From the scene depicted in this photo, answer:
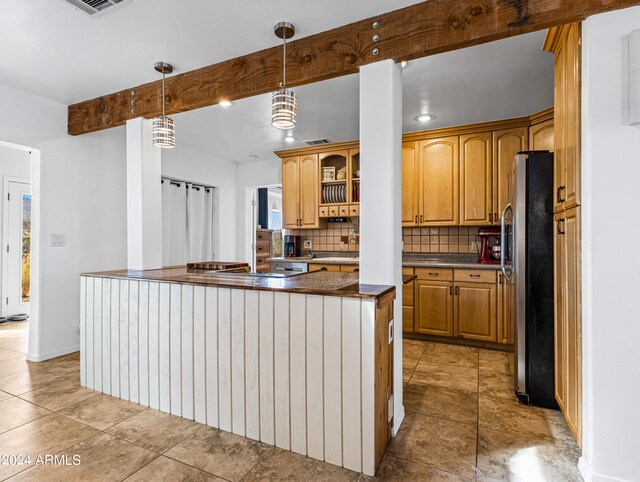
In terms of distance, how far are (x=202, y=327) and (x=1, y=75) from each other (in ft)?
9.02

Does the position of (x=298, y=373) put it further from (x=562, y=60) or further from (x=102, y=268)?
(x=102, y=268)

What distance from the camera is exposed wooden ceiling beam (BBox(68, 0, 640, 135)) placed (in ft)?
5.70

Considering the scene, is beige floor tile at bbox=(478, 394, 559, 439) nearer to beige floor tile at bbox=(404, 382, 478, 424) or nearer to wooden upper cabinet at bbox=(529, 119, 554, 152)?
beige floor tile at bbox=(404, 382, 478, 424)

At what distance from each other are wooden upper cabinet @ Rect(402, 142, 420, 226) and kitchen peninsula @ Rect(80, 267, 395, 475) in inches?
85.1

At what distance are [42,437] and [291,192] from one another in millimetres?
3665

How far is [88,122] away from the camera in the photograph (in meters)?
3.35

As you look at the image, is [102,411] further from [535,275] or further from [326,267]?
[535,275]

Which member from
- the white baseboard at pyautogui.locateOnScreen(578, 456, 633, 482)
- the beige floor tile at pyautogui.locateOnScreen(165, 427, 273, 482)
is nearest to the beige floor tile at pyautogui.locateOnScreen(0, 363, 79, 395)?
the beige floor tile at pyautogui.locateOnScreen(165, 427, 273, 482)

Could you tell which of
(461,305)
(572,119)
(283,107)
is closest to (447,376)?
(461,305)

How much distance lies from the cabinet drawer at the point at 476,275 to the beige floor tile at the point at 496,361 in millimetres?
734

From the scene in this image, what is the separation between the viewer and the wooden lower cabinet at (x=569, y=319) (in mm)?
1760

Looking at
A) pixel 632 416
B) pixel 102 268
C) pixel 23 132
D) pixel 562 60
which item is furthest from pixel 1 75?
pixel 632 416

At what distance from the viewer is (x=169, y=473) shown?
171 cm

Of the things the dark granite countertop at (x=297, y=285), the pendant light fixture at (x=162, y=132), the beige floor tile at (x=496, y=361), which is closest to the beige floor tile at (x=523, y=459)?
the dark granite countertop at (x=297, y=285)
